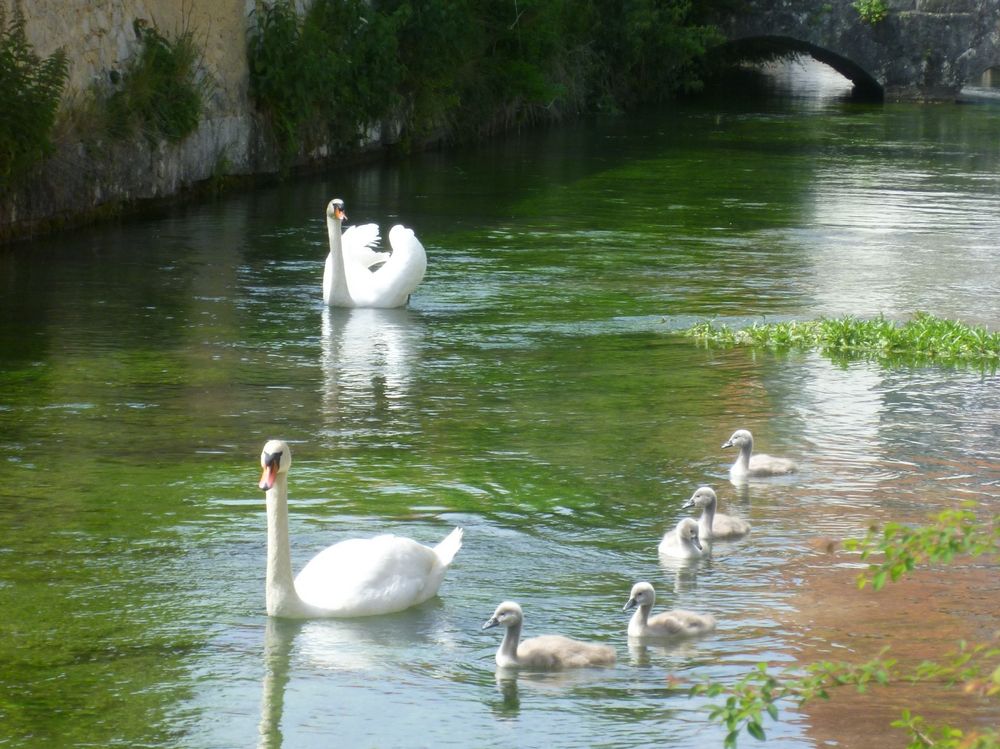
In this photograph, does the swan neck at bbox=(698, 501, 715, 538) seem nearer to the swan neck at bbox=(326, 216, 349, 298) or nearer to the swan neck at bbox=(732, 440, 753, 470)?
the swan neck at bbox=(732, 440, 753, 470)

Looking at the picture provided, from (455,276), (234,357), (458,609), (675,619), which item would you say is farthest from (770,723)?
(455,276)

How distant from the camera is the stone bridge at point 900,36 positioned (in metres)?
48.8

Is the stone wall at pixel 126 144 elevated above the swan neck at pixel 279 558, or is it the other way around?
the stone wall at pixel 126 144

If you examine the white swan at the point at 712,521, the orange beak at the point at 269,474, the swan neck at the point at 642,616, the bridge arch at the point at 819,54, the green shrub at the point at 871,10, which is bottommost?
the swan neck at the point at 642,616

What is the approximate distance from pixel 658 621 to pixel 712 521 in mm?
1365

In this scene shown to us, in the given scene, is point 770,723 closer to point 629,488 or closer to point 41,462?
point 629,488

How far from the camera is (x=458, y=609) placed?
24.0 feet

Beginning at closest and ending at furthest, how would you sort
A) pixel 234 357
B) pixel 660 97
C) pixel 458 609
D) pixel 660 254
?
1. pixel 458 609
2. pixel 234 357
3. pixel 660 254
4. pixel 660 97

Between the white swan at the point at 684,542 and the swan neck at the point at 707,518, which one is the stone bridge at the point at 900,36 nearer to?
the swan neck at the point at 707,518

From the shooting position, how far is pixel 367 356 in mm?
12727

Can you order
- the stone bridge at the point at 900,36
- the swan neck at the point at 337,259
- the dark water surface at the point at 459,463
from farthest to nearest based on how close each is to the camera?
the stone bridge at the point at 900,36, the swan neck at the point at 337,259, the dark water surface at the point at 459,463

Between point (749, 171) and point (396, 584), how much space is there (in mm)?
21268

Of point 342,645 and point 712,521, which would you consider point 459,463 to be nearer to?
point 712,521

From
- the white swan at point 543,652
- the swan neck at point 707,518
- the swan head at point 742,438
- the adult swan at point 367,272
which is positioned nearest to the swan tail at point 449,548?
the white swan at point 543,652
